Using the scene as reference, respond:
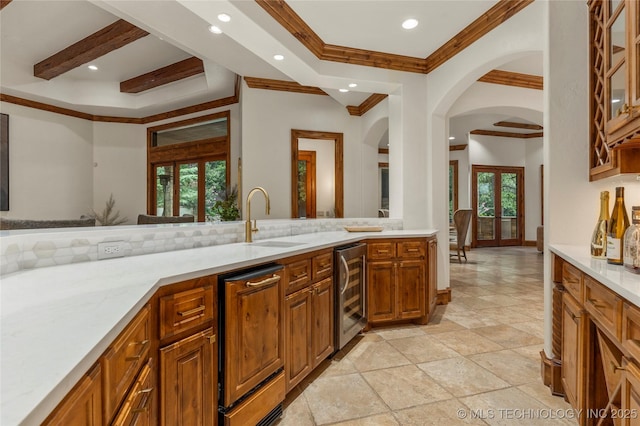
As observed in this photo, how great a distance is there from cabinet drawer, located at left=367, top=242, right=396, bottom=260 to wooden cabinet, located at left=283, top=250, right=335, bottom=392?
72 cm

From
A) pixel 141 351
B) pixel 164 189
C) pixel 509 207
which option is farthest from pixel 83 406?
pixel 509 207

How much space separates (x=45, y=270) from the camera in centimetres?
143

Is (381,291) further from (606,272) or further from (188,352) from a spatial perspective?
(188,352)

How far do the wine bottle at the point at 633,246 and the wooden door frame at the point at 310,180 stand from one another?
4445 millimetres

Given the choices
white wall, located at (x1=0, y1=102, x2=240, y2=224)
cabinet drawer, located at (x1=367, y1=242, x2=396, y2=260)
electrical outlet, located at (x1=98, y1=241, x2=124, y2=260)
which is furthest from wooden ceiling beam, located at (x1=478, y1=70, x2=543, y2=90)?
electrical outlet, located at (x1=98, y1=241, x2=124, y2=260)

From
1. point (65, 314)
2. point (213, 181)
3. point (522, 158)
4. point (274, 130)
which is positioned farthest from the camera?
point (522, 158)

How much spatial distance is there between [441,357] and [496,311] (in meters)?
1.51

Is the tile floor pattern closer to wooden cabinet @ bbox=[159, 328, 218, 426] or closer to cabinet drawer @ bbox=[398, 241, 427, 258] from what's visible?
wooden cabinet @ bbox=[159, 328, 218, 426]

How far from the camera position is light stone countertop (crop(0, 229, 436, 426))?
504mm

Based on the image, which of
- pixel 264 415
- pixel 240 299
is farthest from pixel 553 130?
pixel 264 415

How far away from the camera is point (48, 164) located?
19.1ft

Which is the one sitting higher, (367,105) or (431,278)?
(367,105)

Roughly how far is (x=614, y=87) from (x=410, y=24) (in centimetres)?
182

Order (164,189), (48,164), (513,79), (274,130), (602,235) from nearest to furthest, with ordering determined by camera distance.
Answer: (602,235)
(513,79)
(274,130)
(48,164)
(164,189)
